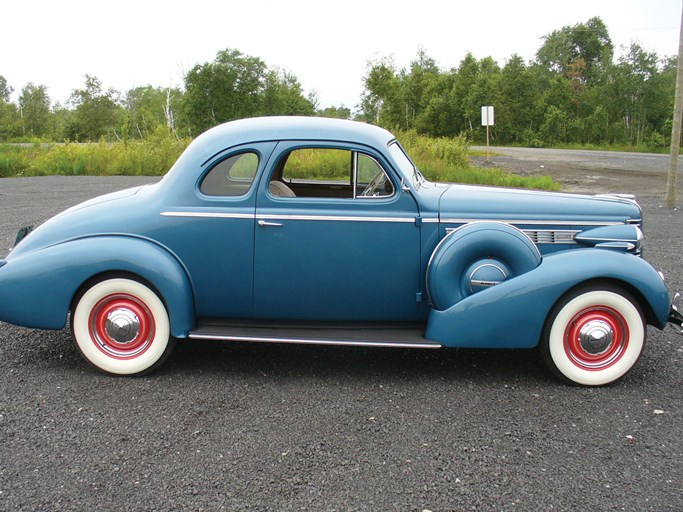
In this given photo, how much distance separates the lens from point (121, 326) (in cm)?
438

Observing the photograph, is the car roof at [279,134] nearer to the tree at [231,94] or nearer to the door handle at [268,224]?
the door handle at [268,224]

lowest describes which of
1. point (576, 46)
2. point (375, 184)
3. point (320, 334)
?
point (320, 334)

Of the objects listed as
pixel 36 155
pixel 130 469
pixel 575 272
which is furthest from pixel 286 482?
pixel 36 155

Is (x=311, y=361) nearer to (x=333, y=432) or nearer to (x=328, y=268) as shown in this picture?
(x=328, y=268)

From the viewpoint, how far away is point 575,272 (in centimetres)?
415

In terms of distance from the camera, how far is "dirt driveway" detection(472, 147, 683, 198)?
17578mm

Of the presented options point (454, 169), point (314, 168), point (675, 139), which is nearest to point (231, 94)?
point (454, 169)

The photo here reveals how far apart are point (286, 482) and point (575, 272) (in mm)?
2389

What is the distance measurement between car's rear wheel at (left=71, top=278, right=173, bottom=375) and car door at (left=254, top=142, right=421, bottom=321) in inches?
28.8

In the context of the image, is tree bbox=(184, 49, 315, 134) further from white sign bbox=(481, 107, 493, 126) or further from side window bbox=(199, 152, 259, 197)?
side window bbox=(199, 152, 259, 197)

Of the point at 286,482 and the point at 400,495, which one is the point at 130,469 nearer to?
Result: the point at 286,482

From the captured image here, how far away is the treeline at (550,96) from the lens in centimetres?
4109

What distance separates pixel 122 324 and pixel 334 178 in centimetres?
226

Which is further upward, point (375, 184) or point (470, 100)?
point (470, 100)
